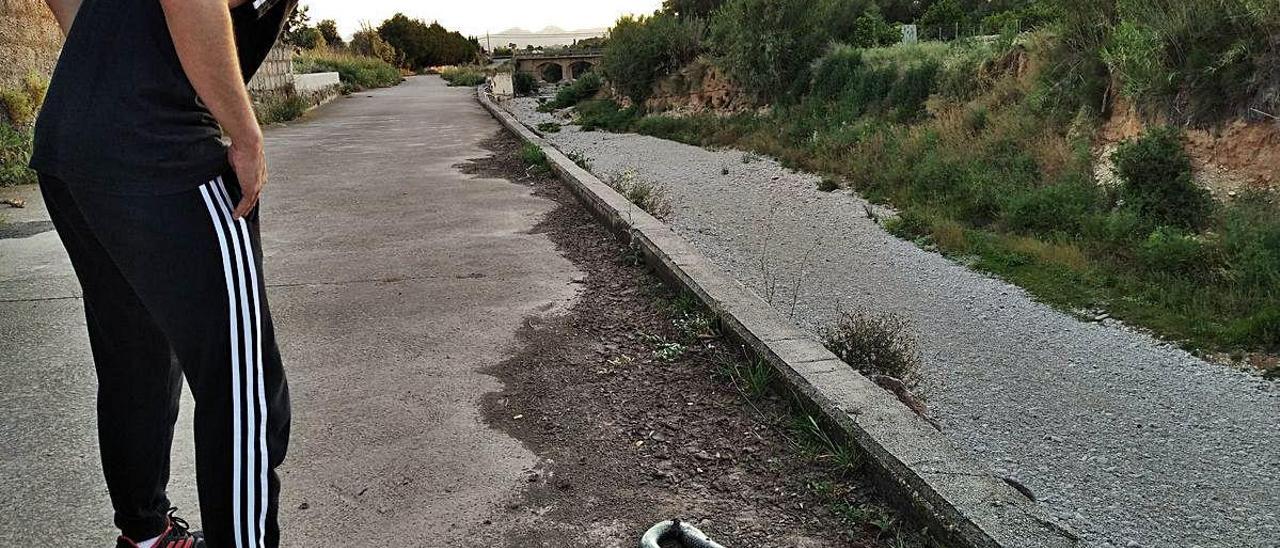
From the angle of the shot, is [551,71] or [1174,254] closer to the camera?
[1174,254]

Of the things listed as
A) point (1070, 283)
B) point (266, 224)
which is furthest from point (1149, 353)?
point (266, 224)

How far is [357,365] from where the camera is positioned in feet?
13.6

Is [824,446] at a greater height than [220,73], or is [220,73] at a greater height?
[220,73]

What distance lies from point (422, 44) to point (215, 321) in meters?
79.9

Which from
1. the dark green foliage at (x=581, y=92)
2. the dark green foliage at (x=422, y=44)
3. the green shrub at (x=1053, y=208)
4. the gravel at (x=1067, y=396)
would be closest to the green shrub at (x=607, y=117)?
the dark green foliage at (x=581, y=92)

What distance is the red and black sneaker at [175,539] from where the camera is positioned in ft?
7.59

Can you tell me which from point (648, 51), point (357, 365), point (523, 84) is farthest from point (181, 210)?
point (523, 84)

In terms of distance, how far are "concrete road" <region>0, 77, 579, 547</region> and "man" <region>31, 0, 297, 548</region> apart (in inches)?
Answer: 28.1

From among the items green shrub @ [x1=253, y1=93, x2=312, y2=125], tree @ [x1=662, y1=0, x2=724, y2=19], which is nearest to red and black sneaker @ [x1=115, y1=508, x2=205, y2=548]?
green shrub @ [x1=253, y1=93, x2=312, y2=125]

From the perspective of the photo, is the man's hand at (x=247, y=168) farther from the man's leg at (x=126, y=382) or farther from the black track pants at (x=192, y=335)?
the man's leg at (x=126, y=382)

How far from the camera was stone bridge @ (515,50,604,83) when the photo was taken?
66.3 m

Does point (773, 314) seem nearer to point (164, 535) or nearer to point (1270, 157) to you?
point (164, 535)

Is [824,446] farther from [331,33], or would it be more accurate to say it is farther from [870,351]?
[331,33]

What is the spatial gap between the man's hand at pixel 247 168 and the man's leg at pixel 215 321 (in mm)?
28
